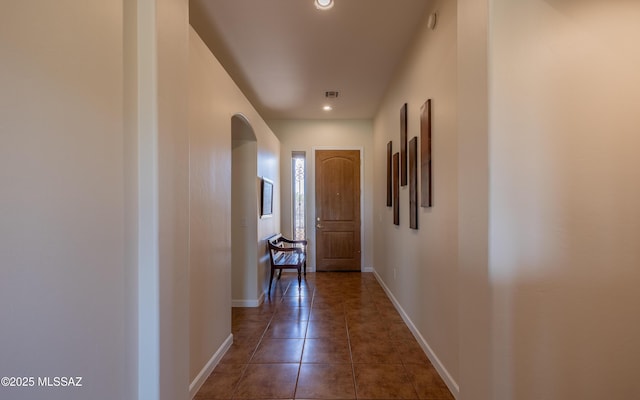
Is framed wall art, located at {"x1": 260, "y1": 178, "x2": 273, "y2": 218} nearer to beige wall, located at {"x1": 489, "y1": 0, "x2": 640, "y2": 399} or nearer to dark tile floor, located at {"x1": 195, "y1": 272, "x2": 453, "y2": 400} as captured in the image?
dark tile floor, located at {"x1": 195, "y1": 272, "x2": 453, "y2": 400}

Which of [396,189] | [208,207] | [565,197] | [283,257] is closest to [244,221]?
[283,257]

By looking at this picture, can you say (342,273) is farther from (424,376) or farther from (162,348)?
(162,348)

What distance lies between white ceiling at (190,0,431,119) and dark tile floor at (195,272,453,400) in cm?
294

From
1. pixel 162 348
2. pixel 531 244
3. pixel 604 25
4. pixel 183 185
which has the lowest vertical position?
pixel 162 348

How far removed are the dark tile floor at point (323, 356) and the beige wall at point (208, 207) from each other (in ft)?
0.83

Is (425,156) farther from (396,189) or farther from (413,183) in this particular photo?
(396,189)

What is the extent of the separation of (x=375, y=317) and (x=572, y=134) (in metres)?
2.71

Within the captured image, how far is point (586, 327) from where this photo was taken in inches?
52.1

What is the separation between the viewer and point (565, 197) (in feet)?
4.32

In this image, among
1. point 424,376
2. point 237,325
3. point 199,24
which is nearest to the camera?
point 424,376

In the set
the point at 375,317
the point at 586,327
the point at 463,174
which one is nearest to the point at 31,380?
the point at 463,174

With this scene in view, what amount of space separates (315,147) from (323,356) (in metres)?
4.08

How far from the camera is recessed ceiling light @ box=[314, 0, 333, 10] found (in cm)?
236

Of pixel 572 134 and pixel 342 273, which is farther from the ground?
pixel 572 134
